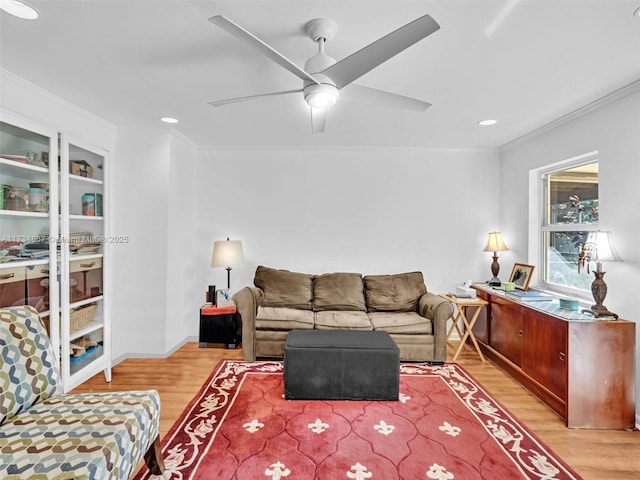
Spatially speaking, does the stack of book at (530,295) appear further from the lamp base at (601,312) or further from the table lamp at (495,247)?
the lamp base at (601,312)

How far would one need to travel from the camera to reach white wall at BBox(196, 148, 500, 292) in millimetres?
4414

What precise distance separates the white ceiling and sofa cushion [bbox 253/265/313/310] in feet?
5.96

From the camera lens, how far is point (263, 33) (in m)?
1.82

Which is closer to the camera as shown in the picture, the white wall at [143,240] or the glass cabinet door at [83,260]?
the glass cabinet door at [83,260]

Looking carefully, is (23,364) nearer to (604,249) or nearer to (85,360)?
(85,360)

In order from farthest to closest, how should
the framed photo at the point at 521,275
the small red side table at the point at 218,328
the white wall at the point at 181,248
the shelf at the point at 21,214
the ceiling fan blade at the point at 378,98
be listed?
the small red side table at the point at 218,328, the white wall at the point at 181,248, the framed photo at the point at 521,275, the shelf at the point at 21,214, the ceiling fan blade at the point at 378,98

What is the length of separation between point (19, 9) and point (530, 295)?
14.1 feet

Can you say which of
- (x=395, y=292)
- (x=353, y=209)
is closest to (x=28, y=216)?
(x=353, y=209)

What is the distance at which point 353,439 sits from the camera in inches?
87.6

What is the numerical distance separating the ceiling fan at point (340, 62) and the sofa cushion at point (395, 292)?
2.47 m

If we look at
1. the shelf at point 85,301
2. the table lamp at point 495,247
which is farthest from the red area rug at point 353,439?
the table lamp at point 495,247

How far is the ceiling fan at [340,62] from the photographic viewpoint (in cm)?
136

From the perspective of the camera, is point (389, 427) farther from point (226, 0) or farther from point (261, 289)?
point (226, 0)

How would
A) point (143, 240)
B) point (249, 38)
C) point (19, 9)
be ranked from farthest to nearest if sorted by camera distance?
point (143, 240) → point (19, 9) → point (249, 38)
